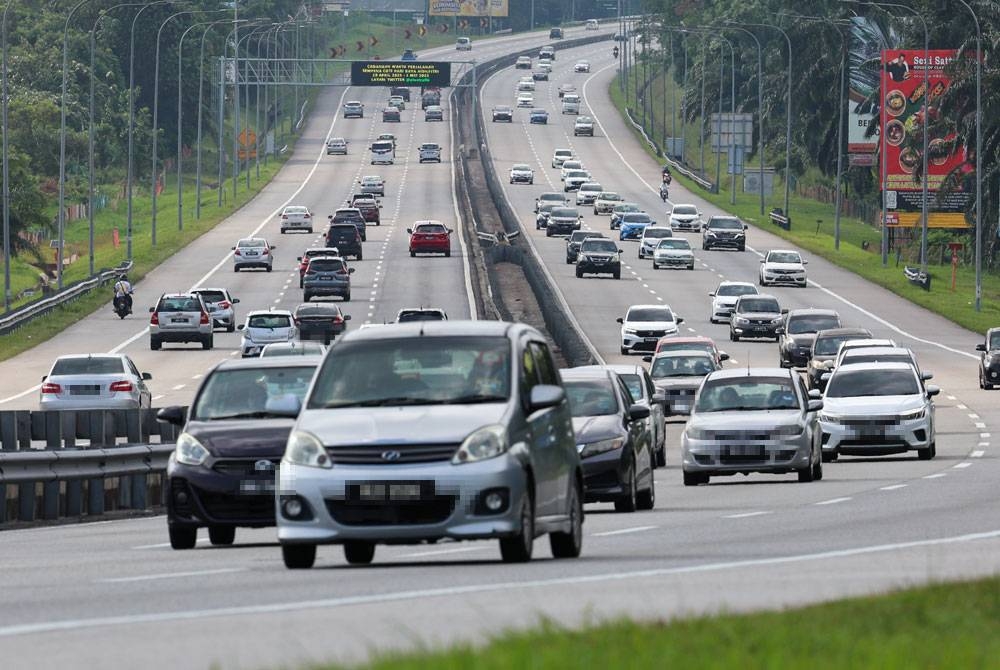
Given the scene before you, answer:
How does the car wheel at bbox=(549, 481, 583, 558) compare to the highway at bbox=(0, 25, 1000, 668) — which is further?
the car wheel at bbox=(549, 481, 583, 558)

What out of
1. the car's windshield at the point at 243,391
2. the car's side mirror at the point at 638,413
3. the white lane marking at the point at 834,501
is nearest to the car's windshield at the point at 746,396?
the white lane marking at the point at 834,501

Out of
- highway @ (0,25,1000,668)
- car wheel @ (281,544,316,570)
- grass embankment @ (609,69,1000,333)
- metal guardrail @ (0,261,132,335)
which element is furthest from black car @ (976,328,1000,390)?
car wheel @ (281,544,316,570)

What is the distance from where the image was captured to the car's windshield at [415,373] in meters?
15.5

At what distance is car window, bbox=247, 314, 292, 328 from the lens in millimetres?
59719

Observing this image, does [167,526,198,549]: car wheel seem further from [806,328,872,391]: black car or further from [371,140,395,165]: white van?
[371,140,395,165]: white van

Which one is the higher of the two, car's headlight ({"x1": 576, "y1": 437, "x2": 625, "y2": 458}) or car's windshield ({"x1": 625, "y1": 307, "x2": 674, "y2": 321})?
car's headlight ({"x1": 576, "y1": 437, "x2": 625, "y2": 458})

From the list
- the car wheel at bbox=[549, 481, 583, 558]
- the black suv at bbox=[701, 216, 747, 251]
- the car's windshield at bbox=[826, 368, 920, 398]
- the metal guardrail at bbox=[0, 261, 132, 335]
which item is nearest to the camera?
the car wheel at bbox=[549, 481, 583, 558]

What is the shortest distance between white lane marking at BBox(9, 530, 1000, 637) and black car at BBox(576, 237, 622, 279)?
71.0m

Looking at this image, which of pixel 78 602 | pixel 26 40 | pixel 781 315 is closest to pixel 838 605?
pixel 78 602

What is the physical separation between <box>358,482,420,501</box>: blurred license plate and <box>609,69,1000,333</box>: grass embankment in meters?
61.0

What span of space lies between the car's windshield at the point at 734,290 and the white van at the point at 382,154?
3289 inches

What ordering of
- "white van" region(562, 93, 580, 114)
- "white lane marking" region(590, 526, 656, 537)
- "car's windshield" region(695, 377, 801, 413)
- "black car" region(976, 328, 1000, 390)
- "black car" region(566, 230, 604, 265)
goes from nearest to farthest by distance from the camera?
"white lane marking" region(590, 526, 656, 537) → "car's windshield" region(695, 377, 801, 413) → "black car" region(976, 328, 1000, 390) → "black car" region(566, 230, 604, 265) → "white van" region(562, 93, 580, 114)

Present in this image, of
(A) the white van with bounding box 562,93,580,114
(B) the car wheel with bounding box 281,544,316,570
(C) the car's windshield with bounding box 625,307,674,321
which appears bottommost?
(C) the car's windshield with bounding box 625,307,674,321

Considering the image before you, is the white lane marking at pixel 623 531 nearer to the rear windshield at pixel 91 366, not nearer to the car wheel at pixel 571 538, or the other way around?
the car wheel at pixel 571 538
